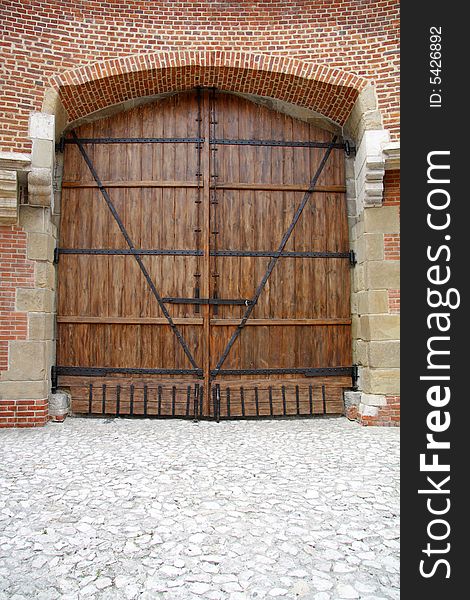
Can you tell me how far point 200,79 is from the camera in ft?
16.8

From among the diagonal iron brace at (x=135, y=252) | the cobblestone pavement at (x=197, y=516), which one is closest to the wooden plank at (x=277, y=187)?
the diagonal iron brace at (x=135, y=252)

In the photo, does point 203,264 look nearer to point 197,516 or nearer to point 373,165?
point 373,165

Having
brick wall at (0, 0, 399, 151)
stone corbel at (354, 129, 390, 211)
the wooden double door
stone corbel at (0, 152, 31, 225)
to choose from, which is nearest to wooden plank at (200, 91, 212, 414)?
the wooden double door

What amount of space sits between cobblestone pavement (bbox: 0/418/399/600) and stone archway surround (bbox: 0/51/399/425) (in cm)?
71

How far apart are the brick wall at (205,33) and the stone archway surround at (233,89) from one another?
12 centimetres

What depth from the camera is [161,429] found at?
4539 mm

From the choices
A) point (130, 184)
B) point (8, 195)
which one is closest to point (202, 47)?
point (130, 184)

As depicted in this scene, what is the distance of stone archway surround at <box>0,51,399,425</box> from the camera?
15.1 feet

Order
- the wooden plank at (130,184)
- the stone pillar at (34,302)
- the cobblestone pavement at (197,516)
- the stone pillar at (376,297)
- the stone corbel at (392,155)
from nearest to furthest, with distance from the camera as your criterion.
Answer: the cobblestone pavement at (197,516) < the stone pillar at (34,302) < the stone corbel at (392,155) < the stone pillar at (376,297) < the wooden plank at (130,184)

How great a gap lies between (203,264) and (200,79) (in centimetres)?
218

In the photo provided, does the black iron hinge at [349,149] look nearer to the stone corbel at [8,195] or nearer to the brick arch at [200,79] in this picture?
the brick arch at [200,79]

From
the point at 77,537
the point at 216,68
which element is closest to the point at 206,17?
the point at 216,68

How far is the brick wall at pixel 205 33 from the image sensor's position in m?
4.71

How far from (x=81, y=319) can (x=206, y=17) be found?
3730 mm
